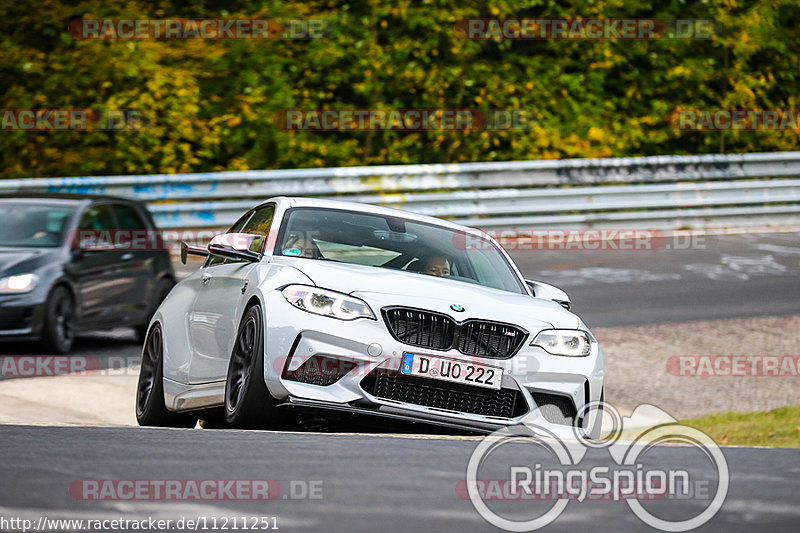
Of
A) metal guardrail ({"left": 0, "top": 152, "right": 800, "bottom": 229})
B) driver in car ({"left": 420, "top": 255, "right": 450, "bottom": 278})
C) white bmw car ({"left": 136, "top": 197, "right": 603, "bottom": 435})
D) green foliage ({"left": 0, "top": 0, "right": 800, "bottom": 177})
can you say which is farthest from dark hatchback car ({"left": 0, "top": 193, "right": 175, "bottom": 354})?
green foliage ({"left": 0, "top": 0, "right": 800, "bottom": 177})

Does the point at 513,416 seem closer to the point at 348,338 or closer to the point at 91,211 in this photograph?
the point at 348,338

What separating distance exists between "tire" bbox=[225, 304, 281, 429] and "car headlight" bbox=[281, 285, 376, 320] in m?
0.21

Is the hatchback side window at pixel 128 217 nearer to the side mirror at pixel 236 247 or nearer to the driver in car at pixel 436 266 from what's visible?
the side mirror at pixel 236 247

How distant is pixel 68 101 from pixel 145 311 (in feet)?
32.0

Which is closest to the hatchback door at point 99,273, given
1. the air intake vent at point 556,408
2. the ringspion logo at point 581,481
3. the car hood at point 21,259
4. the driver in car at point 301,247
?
the car hood at point 21,259

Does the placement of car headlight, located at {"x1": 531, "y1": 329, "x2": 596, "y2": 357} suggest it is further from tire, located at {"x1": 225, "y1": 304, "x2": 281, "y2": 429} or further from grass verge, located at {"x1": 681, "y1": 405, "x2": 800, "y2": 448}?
grass verge, located at {"x1": 681, "y1": 405, "x2": 800, "y2": 448}

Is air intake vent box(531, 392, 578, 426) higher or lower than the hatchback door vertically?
higher

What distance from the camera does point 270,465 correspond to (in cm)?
504

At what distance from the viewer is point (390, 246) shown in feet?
26.6

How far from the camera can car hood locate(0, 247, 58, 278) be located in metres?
12.5

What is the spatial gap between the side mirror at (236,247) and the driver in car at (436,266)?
39.5 inches

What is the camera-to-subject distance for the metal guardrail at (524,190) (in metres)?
20.3

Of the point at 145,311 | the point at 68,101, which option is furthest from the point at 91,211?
the point at 68,101

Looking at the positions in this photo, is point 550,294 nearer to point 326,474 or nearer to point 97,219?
point 326,474
